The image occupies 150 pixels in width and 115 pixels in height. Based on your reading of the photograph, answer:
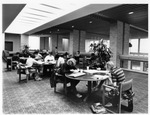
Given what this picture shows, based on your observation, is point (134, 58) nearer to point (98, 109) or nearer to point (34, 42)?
point (98, 109)

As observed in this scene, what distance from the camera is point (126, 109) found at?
2.62m

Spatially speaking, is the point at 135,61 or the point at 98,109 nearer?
the point at 98,109

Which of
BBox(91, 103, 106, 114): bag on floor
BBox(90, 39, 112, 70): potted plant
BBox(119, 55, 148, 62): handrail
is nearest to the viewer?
BBox(91, 103, 106, 114): bag on floor

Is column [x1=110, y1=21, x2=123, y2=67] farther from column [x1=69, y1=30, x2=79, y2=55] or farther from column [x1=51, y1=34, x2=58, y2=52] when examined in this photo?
column [x1=51, y1=34, x2=58, y2=52]

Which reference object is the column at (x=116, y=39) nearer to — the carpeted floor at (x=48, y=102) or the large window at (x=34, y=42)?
the carpeted floor at (x=48, y=102)

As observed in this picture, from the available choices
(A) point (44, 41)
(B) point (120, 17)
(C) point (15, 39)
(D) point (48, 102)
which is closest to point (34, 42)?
(A) point (44, 41)

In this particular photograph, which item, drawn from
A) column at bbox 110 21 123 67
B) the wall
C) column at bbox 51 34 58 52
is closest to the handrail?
column at bbox 110 21 123 67

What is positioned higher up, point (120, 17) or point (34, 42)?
point (120, 17)

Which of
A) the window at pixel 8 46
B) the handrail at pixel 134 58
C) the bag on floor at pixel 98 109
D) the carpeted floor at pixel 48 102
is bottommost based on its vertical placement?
the carpeted floor at pixel 48 102

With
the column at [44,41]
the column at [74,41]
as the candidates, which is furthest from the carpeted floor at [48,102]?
the column at [44,41]

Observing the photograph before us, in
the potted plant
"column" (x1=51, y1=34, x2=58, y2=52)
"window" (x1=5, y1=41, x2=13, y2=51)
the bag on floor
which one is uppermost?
"column" (x1=51, y1=34, x2=58, y2=52)

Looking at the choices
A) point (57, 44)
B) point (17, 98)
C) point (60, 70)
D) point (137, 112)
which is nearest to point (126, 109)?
point (137, 112)

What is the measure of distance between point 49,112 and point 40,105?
0.40m

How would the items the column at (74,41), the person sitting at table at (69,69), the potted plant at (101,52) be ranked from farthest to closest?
the column at (74,41), the potted plant at (101,52), the person sitting at table at (69,69)
